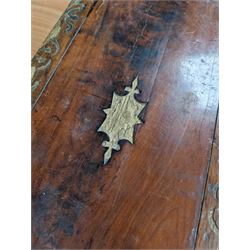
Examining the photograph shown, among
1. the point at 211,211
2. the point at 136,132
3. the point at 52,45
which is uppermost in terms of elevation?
the point at 52,45

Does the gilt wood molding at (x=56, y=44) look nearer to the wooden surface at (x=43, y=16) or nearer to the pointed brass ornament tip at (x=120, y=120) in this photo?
the wooden surface at (x=43, y=16)

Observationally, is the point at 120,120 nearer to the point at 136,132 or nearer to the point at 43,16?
the point at 136,132

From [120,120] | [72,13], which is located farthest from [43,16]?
[120,120]

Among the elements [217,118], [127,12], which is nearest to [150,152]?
[217,118]

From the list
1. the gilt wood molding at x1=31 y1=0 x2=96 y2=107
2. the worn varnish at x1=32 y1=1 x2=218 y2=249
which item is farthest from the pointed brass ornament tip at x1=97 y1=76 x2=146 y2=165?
the gilt wood molding at x1=31 y1=0 x2=96 y2=107

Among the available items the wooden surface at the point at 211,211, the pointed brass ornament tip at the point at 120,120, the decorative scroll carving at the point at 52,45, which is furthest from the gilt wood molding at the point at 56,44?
the wooden surface at the point at 211,211

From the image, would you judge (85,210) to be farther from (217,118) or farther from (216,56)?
(216,56)

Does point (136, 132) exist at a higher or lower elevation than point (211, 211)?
higher
